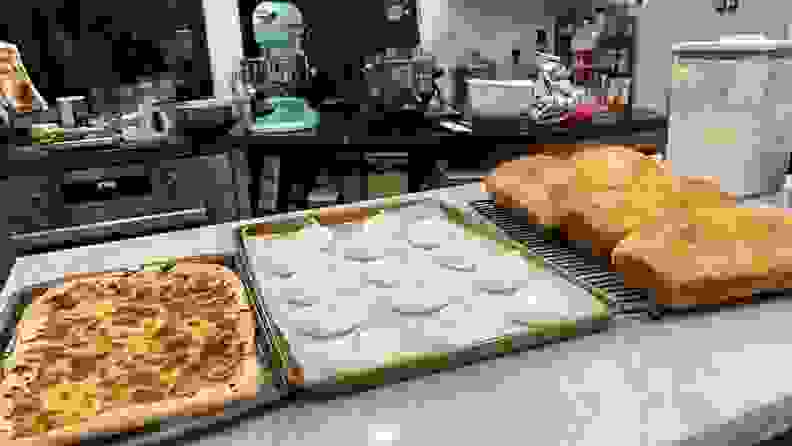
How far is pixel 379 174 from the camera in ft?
7.47

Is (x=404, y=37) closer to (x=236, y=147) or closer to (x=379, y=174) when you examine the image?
(x=379, y=174)

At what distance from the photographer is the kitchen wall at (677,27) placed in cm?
205

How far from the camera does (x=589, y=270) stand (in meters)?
0.83

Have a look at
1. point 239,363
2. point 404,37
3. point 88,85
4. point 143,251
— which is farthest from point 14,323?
point 404,37

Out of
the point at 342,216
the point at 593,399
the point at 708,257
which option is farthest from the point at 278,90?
the point at 593,399

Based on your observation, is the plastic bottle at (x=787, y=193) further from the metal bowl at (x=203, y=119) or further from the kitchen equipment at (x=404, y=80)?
the metal bowl at (x=203, y=119)

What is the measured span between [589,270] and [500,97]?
1477 mm

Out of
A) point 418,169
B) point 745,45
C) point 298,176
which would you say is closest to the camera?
point 745,45

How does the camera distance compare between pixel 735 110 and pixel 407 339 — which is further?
pixel 735 110

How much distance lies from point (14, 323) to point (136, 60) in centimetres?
209

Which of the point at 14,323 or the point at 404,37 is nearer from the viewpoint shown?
the point at 14,323

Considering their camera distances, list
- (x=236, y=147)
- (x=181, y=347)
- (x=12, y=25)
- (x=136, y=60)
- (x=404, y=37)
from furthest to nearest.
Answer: (x=404, y=37) → (x=136, y=60) → (x=12, y=25) → (x=236, y=147) → (x=181, y=347)

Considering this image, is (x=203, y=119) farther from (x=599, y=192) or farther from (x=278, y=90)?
(x=599, y=192)

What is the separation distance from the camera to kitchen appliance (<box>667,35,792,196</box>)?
3.52 ft
